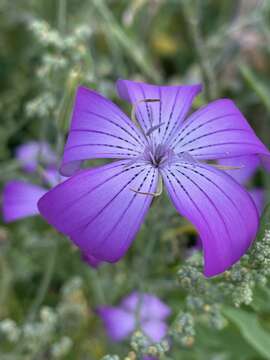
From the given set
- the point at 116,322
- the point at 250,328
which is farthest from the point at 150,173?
the point at 116,322

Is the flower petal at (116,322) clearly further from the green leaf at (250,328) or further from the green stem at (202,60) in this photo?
the green stem at (202,60)

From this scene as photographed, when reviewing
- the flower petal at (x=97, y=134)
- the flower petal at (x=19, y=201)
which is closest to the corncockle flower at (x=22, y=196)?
the flower petal at (x=19, y=201)

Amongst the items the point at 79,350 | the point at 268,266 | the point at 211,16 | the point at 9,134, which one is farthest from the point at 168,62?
the point at 268,266

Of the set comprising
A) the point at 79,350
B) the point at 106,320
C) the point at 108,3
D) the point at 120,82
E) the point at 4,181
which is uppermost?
the point at 108,3

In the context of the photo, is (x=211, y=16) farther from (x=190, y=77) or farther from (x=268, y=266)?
(x=268, y=266)

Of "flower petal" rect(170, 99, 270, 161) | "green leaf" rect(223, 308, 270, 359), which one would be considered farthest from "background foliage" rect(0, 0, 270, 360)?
"flower petal" rect(170, 99, 270, 161)

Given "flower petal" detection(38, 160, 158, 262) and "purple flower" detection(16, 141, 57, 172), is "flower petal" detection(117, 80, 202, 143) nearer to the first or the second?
"flower petal" detection(38, 160, 158, 262)

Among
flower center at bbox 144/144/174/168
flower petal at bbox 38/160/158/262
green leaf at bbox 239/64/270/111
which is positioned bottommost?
flower petal at bbox 38/160/158/262
